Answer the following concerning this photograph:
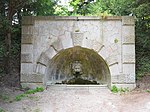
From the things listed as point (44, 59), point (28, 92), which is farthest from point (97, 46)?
point (28, 92)

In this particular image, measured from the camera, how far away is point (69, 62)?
9.64 metres

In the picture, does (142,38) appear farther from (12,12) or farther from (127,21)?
(12,12)

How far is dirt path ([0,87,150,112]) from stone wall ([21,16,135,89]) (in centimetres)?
80

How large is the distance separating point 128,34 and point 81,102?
309 cm

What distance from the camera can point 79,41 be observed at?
8422mm

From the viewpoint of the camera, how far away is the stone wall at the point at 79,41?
841 cm

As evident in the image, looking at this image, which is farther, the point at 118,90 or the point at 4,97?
the point at 118,90

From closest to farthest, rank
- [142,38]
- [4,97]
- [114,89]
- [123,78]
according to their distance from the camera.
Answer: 1. [4,97]
2. [114,89]
3. [123,78]
4. [142,38]

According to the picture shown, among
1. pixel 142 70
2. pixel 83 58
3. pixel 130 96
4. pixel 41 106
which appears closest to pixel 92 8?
pixel 83 58

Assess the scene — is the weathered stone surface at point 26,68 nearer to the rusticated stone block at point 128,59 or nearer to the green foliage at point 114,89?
the green foliage at point 114,89

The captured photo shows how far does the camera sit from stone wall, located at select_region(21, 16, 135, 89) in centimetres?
841

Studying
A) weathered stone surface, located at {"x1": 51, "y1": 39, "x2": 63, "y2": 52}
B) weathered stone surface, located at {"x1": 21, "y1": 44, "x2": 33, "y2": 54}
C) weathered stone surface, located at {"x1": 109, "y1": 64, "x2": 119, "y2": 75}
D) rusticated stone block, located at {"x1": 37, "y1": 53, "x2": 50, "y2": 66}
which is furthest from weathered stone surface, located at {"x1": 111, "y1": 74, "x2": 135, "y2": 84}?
weathered stone surface, located at {"x1": 21, "y1": 44, "x2": 33, "y2": 54}

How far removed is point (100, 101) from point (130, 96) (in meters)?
1.06

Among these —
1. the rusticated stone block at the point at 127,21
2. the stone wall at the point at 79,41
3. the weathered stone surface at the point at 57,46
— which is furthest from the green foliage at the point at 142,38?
the weathered stone surface at the point at 57,46
